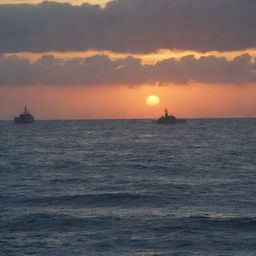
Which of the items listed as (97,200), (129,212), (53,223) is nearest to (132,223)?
(129,212)

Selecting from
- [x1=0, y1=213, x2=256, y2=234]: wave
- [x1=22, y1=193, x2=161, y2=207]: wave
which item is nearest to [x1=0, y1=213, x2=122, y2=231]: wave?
[x1=0, y1=213, x2=256, y2=234]: wave

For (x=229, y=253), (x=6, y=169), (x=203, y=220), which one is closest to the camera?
(x=229, y=253)

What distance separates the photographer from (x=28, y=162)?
73.6m

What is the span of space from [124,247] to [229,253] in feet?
18.0

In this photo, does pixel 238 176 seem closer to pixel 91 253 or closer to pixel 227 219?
pixel 227 219

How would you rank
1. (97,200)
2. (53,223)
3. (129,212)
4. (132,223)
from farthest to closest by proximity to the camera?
(97,200)
(129,212)
(53,223)
(132,223)

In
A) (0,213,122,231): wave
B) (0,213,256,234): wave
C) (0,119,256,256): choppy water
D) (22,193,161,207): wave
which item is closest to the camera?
(0,119,256,256): choppy water

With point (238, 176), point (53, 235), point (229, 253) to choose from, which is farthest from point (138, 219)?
point (238, 176)

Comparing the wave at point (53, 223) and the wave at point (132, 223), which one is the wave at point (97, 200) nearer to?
the wave at point (53, 223)

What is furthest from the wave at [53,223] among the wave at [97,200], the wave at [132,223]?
the wave at [97,200]

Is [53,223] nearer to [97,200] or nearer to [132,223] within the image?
[132,223]

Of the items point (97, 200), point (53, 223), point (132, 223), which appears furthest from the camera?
point (97, 200)

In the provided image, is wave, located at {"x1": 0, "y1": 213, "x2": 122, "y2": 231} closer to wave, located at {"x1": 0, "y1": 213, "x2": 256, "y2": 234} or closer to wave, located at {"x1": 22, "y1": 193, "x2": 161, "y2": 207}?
wave, located at {"x1": 0, "y1": 213, "x2": 256, "y2": 234}

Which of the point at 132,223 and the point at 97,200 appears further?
the point at 97,200
